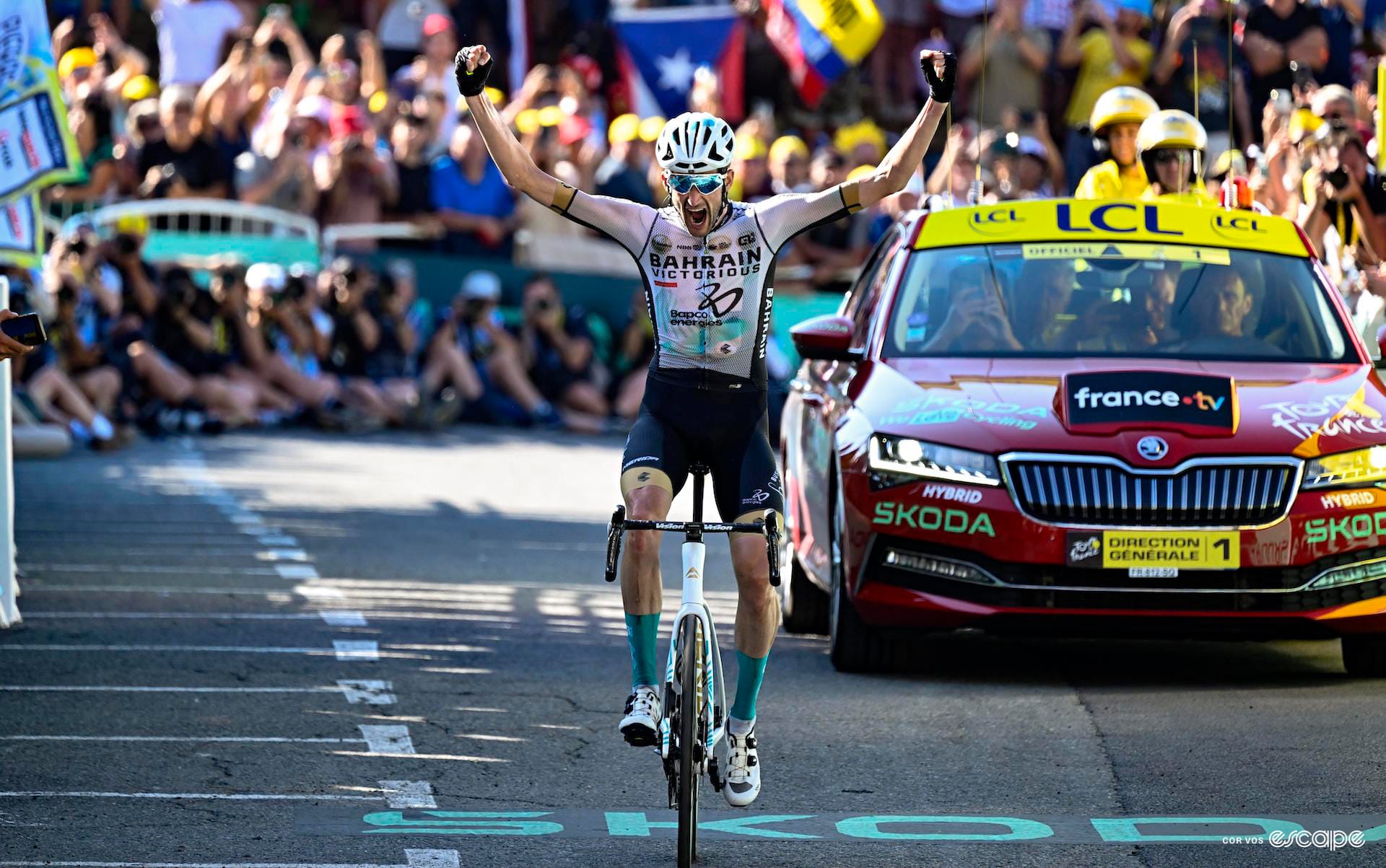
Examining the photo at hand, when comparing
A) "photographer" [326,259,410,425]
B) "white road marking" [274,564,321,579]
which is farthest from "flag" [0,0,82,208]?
"photographer" [326,259,410,425]

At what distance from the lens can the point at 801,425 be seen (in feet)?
37.3

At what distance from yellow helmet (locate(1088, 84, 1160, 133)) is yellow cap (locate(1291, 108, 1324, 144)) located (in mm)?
2520

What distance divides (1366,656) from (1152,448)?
1.29 m

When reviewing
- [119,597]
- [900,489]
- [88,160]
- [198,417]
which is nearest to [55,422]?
[198,417]

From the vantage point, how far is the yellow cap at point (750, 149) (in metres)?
22.2

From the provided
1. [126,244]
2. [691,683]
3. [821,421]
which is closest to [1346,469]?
[821,421]

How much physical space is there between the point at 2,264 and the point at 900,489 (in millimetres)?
9393

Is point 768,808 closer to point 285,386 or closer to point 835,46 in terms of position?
point 285,386

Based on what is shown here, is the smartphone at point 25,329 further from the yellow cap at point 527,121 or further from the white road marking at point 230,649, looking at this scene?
the yellow cap at point 527,121

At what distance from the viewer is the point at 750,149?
73.3 feet

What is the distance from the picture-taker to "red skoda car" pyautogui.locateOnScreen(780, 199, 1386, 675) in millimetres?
9336

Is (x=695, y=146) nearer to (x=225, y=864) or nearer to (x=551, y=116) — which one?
(x=225, y=864)

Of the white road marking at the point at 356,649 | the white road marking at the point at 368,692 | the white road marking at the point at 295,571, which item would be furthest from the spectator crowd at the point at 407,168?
the white road marking at the point at 368,692

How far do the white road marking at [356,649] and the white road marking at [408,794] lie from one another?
8.24ft
